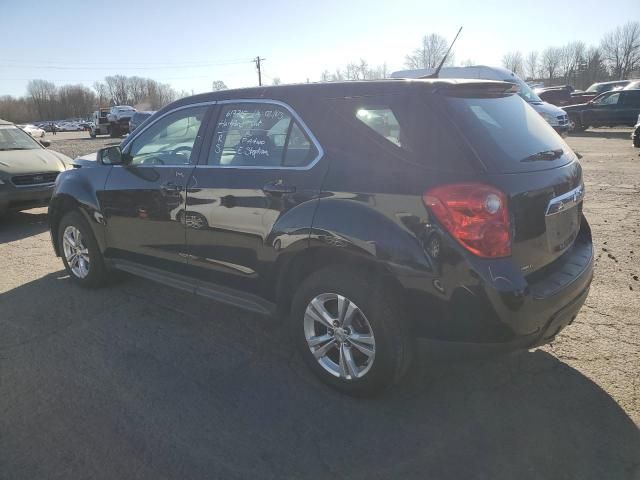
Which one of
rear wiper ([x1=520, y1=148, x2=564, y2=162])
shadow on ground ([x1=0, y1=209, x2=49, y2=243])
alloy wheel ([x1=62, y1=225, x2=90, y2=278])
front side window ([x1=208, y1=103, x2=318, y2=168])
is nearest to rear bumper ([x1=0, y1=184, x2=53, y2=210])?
shadow on ground ([x1=0, y1=209, x2=49, y2=243])

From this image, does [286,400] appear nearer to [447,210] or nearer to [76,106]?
[447,210]

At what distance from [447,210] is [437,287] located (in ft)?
1.26

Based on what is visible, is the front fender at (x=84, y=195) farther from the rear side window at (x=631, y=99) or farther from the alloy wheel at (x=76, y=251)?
the rear side window at (x=631, y=99)

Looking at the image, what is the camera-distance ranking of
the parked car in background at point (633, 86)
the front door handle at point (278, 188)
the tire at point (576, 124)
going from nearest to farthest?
the front door handle at point (278, 188)
the parked car in background at point (633, 86)
the tire at point (576, 124)

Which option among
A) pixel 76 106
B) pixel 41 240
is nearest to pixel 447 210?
pixel 41 240

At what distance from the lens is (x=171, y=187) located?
3592 millimetres

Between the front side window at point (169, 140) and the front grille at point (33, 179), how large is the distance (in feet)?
14.6

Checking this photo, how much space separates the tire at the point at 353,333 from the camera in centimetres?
255

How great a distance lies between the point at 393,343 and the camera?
255 cm

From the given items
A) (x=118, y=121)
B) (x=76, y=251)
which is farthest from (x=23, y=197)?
(x=118, y=121)

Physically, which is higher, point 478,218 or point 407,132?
point 407,132

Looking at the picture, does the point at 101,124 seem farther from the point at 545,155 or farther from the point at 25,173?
the point at 545,155

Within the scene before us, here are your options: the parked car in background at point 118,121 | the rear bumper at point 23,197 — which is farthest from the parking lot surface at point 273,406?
the parked car in background at point 118,121

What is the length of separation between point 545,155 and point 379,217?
3.49ft
